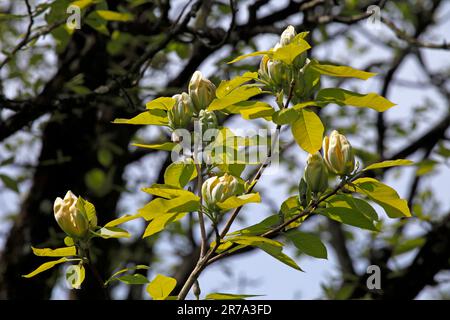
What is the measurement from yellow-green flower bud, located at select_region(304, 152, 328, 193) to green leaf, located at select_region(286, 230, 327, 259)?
0.10 m

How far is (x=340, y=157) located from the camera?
1200 millimetres

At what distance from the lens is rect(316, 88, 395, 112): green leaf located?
45.6 inches

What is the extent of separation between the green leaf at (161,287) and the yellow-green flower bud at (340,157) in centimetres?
38

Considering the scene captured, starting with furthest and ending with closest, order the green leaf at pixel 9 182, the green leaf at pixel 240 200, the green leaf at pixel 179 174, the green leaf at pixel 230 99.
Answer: the green leaf at pixel 9 182, the green leaf at pixel 179 174, the green leaf at pixel 230 99, the green leaf at pixel 240 200

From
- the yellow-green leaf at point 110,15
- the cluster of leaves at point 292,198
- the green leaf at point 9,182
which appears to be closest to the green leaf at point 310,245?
the cluster of leaves at point 292,198

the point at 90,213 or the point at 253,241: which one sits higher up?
the point at 90,213

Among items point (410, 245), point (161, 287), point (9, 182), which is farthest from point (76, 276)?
point (410, 245)

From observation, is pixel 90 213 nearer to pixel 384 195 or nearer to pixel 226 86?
pixel 226 86

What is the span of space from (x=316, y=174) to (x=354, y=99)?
16 centimetres

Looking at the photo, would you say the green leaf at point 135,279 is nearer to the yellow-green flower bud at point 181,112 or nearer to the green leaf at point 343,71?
the yellow-green flower bud at point 181,112

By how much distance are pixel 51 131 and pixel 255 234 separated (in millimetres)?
2384

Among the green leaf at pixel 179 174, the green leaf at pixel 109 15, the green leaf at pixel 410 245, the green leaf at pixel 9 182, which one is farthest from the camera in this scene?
the green leaf at pixel 410 245

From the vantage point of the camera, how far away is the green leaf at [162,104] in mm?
1244
